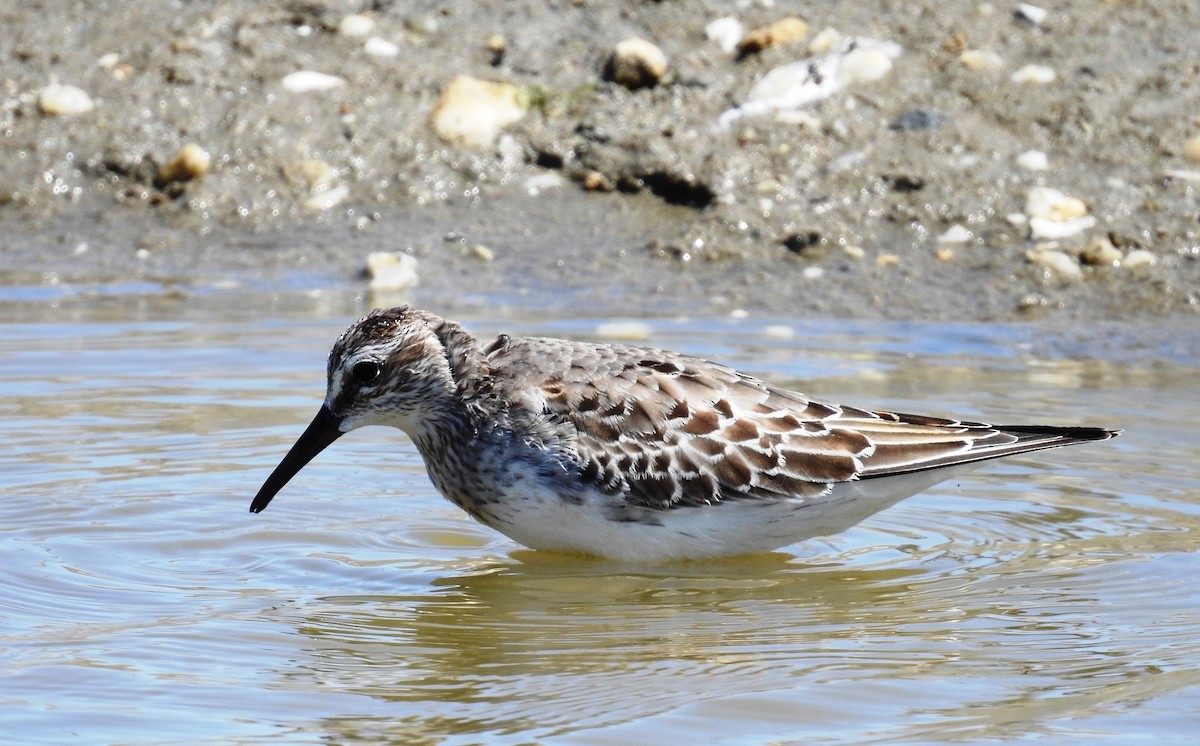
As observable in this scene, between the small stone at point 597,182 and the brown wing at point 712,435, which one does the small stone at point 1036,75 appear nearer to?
the small stone at point 597,182

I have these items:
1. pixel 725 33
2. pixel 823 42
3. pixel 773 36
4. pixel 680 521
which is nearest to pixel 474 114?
pixel 725 33

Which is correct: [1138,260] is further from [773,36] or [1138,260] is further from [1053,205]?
[773,36]

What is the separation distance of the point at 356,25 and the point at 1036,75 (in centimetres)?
540

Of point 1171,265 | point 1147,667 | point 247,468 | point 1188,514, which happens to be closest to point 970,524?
point 1188,514

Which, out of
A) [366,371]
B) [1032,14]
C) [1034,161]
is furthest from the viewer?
[1032,14]

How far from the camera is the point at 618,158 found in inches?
507

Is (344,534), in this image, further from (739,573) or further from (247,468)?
(739,573)

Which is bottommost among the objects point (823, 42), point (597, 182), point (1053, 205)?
point (1053, 205)

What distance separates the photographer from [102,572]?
715cm

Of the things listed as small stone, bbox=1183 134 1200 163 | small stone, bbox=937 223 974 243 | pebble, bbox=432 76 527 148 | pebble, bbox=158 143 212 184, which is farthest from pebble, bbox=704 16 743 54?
pebble, bbox=158 143 212 184

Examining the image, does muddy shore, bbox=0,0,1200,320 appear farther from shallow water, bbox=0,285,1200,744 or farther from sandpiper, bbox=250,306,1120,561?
sandpiper, bbox=250,306,1120,561

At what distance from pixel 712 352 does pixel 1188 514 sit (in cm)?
354

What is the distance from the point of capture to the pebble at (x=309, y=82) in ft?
44.3

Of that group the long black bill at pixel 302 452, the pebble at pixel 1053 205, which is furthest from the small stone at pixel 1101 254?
the long black bill at pixel 302 452
